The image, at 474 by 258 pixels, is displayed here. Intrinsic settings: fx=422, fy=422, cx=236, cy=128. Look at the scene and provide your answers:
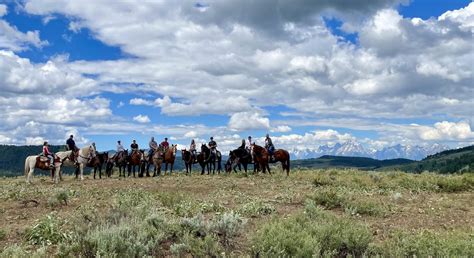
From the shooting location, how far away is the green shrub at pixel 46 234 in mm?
9547

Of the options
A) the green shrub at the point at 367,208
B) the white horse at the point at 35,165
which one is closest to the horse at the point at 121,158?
the white horse at the point at 35,165

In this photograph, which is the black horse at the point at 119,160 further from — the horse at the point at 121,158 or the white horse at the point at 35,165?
the white horse at the point at 35,165

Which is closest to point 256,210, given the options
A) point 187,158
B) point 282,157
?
point 282,157

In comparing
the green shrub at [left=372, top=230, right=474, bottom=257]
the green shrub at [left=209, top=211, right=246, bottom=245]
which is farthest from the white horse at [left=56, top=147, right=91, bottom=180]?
the green shrub at [left=372, top=230, right=474, bottom=257]

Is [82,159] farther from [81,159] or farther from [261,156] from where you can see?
[261,156]

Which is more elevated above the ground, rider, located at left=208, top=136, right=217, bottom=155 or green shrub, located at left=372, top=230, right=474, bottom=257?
rider, located at left=208, top=136, right=217, bottom=155

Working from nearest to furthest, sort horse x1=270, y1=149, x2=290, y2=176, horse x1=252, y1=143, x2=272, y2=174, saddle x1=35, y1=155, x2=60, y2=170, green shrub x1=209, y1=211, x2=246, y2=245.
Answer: green shrub x1=209, y1=211, x2=246, y2=245
saddle x1=35, y1=155, x2=60, y2=170
horse x1=252, y1=143, x2=272, y2=174
horse x1=270, y1=149, x2=290, y2=176

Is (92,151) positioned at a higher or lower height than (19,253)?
higher

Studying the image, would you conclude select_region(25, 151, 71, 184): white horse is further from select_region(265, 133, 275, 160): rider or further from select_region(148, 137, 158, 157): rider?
select_region(265, 133, 275, 160): rider

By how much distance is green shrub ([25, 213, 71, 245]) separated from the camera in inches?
376

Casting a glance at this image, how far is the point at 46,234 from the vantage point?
973 cm

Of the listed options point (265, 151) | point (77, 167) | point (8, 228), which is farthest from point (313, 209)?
point (77, 167)

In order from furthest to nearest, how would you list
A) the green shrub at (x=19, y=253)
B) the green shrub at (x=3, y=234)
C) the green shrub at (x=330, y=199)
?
the green shrub at (x=330, y=199) → the green shrub at (x=3, y=234) → the green shrub at (x=19, y=253)

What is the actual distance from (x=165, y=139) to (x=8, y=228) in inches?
1018
